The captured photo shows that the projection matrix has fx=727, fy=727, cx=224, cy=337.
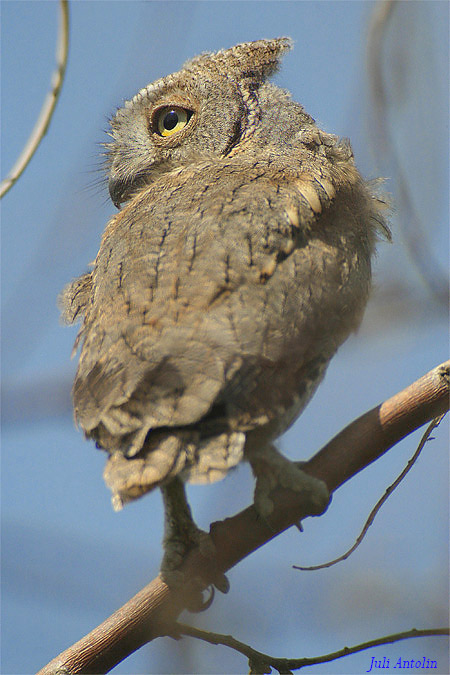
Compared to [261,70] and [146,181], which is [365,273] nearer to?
[146,181]

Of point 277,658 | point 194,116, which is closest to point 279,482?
point 277,658

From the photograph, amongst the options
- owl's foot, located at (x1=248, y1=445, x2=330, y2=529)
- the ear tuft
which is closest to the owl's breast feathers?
owl's foot, located at (x1=248, y1=445, x2=330, y2=529)

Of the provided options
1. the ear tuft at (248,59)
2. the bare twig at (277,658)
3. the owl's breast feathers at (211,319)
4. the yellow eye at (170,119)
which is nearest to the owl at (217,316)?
the owl's breast feathers at (211,319)

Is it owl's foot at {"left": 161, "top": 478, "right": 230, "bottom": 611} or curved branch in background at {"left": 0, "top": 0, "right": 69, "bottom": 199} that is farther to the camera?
owl's foot at {"left": 161, "top": 478, "right": 230, "bottom": 611}

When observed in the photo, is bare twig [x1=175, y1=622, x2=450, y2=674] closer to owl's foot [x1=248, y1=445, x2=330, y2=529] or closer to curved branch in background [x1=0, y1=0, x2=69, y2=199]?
owl's foot [x1=248, y1=445, x2=330, y2=529]

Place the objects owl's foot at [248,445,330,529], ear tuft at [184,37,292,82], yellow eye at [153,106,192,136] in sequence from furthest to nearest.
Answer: ear tuft at [184,37,292,82] → yellow eye at [153,106,192,136] → owl's foot at [248,445,330,529]
